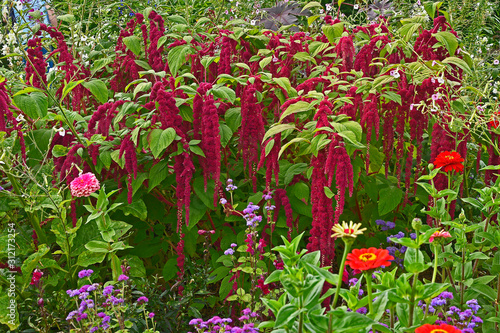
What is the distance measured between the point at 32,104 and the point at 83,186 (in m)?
0.36

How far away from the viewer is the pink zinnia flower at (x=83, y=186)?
1.79 meters

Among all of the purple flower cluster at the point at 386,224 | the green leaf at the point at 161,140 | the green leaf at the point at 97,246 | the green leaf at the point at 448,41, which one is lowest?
the purple flower cluster at the point at 386,224

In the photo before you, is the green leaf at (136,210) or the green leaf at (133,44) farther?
the green leaf at (133,44)

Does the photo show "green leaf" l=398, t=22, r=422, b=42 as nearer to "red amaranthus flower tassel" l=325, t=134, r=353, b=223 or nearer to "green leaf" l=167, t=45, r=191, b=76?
"red amaranthus flower tassel" l=325, t=134, r=353, b=223

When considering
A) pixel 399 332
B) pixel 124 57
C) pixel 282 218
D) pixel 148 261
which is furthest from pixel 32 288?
pixel 399 332

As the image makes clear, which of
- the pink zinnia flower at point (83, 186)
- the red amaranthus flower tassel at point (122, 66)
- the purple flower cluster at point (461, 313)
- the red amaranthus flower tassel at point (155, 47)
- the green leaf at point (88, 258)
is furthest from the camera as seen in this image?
the red amaranthus flower tassel at point (122, 66)

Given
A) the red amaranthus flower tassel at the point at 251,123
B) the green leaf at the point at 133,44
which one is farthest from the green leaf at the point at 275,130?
the green leaf at the point at 133,44

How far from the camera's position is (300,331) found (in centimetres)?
112

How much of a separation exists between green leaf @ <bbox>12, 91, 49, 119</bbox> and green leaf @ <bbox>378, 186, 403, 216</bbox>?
1.43 metres

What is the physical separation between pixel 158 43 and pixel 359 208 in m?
1.25

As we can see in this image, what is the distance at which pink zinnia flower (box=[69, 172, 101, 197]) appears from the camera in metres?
1.79

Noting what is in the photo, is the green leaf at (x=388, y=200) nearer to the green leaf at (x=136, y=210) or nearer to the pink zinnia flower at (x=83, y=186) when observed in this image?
the green leaf at (x=136, y=210)

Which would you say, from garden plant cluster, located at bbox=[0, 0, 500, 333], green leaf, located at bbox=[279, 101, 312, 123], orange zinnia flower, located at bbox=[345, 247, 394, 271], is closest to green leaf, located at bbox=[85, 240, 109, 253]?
garden plant cluster, located at bbox=[0, 0, 500, 333]

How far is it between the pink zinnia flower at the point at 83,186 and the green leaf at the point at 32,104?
0.28 metres
